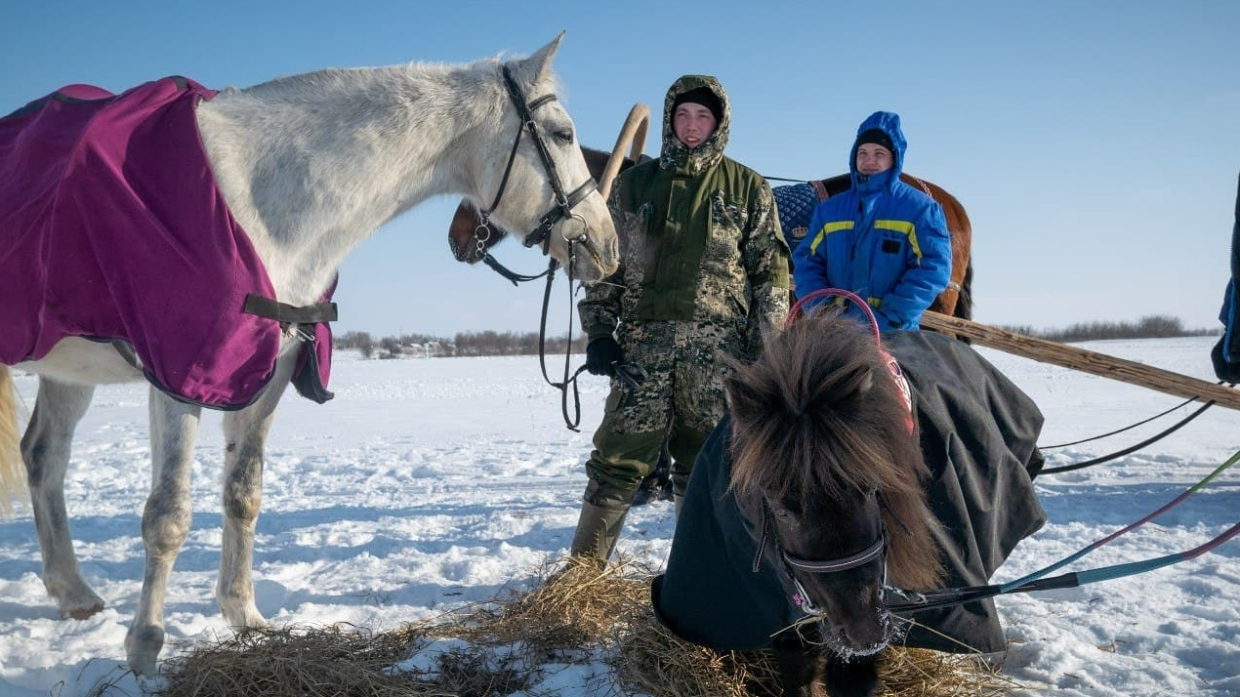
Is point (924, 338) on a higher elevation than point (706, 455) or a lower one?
higher

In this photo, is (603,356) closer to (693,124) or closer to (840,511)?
(693,124)

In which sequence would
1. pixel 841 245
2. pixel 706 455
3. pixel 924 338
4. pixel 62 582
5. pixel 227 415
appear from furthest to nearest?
pixel 841 245
pixel 62 582
pixel 227 415
pixel 924 338
pixel 706 455

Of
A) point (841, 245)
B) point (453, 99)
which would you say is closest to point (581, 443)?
point (841, 245)

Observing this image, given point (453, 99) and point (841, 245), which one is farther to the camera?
point (841, 245)

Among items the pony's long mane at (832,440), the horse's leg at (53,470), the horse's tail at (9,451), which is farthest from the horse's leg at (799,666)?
the horse's tail at (9,451)

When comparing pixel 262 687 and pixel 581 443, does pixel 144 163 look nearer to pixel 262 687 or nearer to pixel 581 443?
pixel 262 687

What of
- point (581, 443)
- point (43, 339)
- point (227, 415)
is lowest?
point (581, 443)

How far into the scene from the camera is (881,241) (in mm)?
3441

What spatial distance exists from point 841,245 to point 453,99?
192 centimetres

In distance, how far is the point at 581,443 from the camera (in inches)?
333

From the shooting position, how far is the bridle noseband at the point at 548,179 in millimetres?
2754

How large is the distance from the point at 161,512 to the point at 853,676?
2.25 m

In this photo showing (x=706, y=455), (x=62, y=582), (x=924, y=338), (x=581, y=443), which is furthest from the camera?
(x=581, y=443)

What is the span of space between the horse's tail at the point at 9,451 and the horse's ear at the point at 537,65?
2.54 meters
